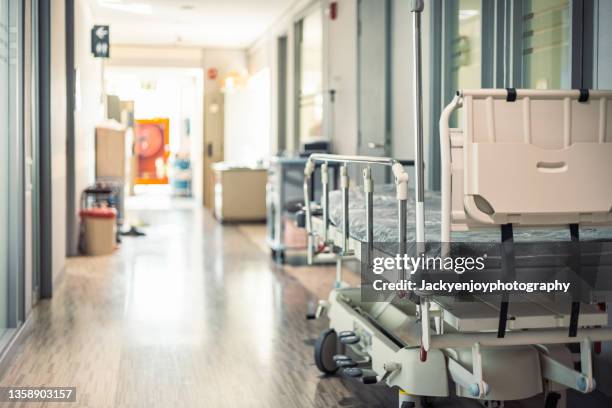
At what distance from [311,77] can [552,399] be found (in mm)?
6563

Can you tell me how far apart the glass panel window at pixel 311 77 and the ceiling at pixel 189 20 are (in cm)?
Result: 51

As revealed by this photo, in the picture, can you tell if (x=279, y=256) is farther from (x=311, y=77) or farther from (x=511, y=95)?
(x=511, y=95)

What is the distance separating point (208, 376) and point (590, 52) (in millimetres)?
2218

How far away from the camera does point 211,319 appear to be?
489 cm

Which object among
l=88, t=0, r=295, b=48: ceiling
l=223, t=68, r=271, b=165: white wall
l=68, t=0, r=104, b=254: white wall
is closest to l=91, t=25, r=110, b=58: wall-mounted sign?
l=68, t=0, r=104, b=254: white wall

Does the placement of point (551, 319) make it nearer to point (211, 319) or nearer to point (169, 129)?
point (211, 319)

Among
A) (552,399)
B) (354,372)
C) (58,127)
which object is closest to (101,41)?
(58,127)

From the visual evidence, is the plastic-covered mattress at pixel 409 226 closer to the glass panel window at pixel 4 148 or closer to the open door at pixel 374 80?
the glass panel window at pixel 4 148

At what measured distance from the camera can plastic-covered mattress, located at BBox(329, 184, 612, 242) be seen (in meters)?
2.58

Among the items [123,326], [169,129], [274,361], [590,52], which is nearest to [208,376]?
[274,361]

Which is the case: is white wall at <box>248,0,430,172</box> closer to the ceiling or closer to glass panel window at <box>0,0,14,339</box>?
the ceiling

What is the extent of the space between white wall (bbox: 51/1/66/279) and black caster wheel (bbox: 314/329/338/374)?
262 cm

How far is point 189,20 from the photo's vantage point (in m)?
10.6

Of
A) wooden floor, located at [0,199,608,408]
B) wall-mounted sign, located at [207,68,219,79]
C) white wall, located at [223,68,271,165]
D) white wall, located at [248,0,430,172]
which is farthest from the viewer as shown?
wall-mounted sign, located at [207,68,219,79]
